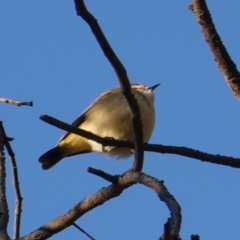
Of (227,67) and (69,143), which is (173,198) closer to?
(227,67)

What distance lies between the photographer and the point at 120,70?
3264 millimetres

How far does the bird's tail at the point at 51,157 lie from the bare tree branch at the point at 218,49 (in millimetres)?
4408

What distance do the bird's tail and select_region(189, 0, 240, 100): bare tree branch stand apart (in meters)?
4.41

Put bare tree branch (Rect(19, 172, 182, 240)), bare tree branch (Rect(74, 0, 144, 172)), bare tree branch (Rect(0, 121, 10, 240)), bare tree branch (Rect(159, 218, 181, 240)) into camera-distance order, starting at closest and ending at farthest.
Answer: bare tree branch (Rect(159, 218, 181, 240)) < bare tree branch (Rect(74, 0, 144, 172)) < bare tree branch (Rect(19, 172, 182, 240)) < bare tree branch (Rect(0, 121, 10, 240))

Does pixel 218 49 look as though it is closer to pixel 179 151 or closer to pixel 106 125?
pixel 179 151

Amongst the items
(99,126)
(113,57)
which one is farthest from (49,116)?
(99,126)

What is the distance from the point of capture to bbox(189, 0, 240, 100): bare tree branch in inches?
128

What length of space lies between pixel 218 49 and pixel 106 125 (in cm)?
373

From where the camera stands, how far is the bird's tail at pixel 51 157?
749cm

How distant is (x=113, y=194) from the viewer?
3.51 metres

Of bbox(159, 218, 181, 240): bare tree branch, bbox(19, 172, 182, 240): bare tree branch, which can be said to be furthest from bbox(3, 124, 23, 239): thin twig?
bbox(159, 218, 181, 240): bare tree branch

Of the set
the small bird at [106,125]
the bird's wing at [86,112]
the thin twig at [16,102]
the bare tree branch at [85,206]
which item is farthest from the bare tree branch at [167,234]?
the bird's wing at [86,112]

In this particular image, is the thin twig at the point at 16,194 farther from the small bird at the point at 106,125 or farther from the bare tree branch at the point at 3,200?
the small bird at the point at 106,125

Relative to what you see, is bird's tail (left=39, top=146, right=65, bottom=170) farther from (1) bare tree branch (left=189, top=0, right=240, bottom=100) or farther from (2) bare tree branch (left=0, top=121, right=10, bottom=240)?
(1) bare tree branch (left=189, top=0, right=240, bottom=100)
